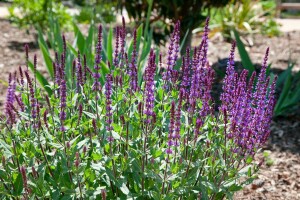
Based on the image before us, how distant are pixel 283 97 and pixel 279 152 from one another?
778mm

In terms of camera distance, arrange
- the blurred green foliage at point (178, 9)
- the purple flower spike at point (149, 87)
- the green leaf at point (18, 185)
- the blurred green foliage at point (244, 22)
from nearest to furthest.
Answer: the purple flower spike at point (149, 87)
the green leaf at point (18, 185)
the blurred green foliage at point (178, 9)
the blurred green foliage at point (244, 22)

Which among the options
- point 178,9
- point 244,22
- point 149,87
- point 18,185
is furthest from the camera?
point 244,22

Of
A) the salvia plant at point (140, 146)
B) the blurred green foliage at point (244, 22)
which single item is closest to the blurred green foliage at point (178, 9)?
the blurred green foliage at point (244, 22)

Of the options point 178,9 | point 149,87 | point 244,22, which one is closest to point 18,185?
point 149,87

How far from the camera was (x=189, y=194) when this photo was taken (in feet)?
7.54

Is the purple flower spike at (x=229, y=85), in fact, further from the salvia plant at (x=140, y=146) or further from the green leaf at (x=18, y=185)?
the green leaf at (x=18, y=185)

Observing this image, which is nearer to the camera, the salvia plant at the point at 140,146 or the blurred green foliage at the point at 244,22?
the salvia plant at the point at 140,146

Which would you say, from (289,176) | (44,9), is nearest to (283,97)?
(289,176)

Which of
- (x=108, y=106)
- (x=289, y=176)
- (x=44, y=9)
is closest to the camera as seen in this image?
(x=108, y=106)

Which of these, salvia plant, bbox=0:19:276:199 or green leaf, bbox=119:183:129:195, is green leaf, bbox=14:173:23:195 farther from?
green leaf, bbox=119:183:129:195

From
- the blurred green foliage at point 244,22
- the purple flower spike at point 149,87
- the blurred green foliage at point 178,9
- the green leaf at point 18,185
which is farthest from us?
the blurred green foliage at point 244,22

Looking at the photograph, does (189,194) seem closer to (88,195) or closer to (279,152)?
(88,195)

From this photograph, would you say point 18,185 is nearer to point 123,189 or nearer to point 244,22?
point 123,189

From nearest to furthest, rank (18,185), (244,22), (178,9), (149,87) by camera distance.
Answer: (149,87), (18,185), (178,9), (244,22)
